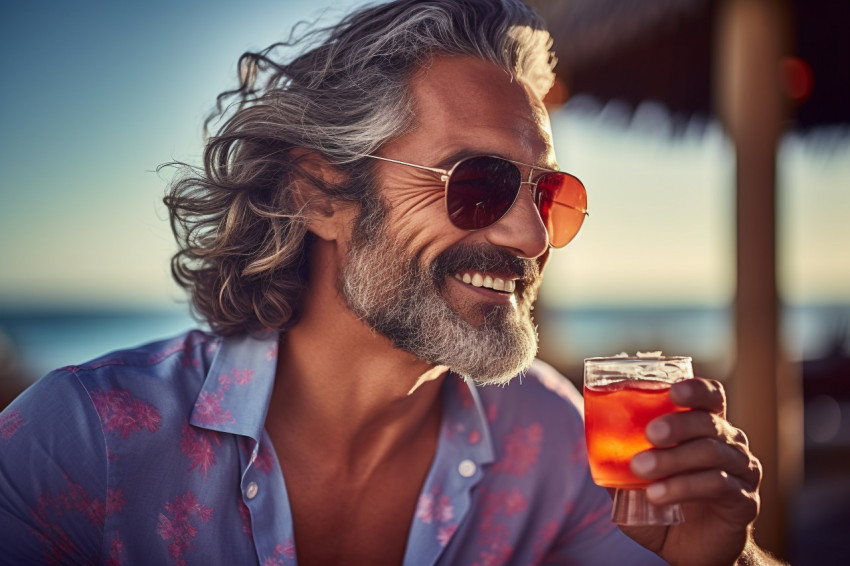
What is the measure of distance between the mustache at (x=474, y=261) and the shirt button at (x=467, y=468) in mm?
659

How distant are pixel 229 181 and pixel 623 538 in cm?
187

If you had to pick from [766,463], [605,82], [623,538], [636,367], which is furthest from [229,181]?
[605,82]

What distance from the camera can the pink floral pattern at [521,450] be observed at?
2.42m

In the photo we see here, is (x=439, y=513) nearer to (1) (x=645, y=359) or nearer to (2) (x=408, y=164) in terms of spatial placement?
(1) (x=645, y=359)

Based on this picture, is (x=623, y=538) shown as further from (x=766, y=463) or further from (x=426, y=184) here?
(x=766, y=463)

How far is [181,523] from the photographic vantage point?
1.91 meters

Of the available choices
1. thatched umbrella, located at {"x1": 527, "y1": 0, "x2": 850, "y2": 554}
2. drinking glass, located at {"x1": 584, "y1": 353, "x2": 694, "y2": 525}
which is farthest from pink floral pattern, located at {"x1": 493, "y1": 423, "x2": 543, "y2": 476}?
thatched umbrella, located at {"x1": 527, "y1": 0, "x2": 850, "y2": 554}

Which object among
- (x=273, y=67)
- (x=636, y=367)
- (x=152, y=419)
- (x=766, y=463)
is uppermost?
(x=273, y=67)

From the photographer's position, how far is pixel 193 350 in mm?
2309

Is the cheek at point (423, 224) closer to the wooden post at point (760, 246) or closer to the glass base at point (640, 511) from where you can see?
the glass base at point (640, 511)

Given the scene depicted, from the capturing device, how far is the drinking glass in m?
1.61

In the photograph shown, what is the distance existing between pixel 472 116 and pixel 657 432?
1157mm

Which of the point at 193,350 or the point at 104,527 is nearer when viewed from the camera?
the point at 104,527

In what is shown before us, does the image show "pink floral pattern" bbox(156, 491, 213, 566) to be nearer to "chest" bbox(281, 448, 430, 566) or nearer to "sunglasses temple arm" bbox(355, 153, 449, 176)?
"chest" bbox(281, 448, 430, 566)
